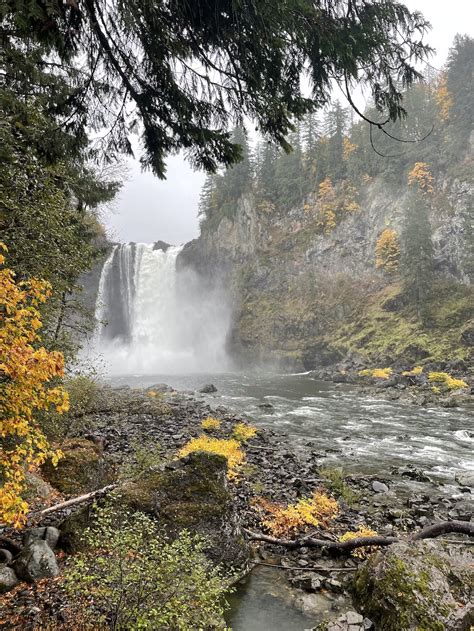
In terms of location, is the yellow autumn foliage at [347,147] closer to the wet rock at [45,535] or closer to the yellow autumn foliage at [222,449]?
the yellow autumn foliage at [222,449]

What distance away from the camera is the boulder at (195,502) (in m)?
5.73

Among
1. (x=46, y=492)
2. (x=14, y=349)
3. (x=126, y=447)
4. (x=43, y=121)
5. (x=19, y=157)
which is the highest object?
Answer: (x=43, y=121)

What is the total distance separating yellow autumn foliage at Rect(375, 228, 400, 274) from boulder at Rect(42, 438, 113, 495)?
46600 millimetres

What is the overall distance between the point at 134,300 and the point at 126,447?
52890 mm

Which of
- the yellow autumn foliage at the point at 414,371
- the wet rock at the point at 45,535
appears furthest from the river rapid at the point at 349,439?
the yellow autumn foliage at the point at 414,371

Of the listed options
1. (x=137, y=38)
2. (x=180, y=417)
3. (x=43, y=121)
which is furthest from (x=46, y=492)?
(x=180, y=417)

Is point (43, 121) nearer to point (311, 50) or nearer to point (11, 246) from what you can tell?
point (11, 246)

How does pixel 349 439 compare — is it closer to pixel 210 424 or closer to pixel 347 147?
pixel 210 424

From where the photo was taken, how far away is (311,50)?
14.1 ft

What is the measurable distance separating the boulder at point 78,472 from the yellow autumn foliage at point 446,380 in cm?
2479

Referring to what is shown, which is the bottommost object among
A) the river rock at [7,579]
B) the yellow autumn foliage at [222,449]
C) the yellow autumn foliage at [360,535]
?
the yellow autumn foliage at [222,449]

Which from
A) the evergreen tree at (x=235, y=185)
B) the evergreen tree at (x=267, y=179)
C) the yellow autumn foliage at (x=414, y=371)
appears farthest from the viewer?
the evergreen tree at (x=235, y=185)

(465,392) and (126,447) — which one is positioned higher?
(126,447)

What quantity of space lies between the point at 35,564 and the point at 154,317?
198ft
